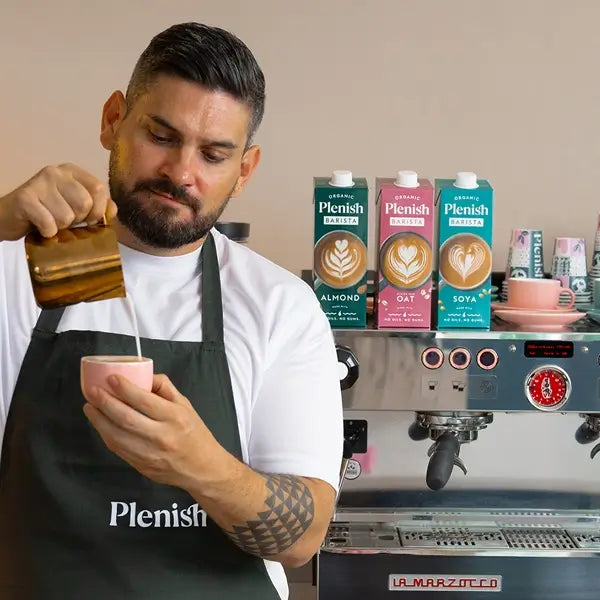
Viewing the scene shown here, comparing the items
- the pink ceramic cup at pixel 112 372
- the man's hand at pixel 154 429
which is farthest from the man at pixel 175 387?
the pink ceramic cup at pixel 112 372

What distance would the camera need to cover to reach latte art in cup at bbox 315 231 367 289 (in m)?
1.83

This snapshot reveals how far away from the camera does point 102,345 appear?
143 centimetres

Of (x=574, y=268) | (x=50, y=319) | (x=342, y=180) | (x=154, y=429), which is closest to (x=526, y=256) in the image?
(x=574, y=268)

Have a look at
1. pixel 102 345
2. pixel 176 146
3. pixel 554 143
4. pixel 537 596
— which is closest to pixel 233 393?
pixel 102 345

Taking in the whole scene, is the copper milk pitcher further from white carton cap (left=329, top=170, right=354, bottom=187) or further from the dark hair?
white carton cap (left=329, top=170, right=354, bottom=187)

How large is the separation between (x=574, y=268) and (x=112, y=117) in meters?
1.02

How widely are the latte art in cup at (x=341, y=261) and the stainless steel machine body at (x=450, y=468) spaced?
10cm

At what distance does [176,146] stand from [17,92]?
1.03 metres

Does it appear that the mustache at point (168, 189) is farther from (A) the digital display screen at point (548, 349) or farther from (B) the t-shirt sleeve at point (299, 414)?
(A) the digital display screen at point (548, 349)

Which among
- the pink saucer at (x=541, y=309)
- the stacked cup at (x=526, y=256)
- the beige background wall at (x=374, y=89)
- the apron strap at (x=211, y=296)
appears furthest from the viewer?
the beige background wall at (x=374, y=89)

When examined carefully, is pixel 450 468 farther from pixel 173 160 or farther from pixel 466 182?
pixel 173 160

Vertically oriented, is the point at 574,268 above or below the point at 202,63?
below

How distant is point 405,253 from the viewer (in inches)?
71.7

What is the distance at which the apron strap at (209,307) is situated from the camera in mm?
1432
